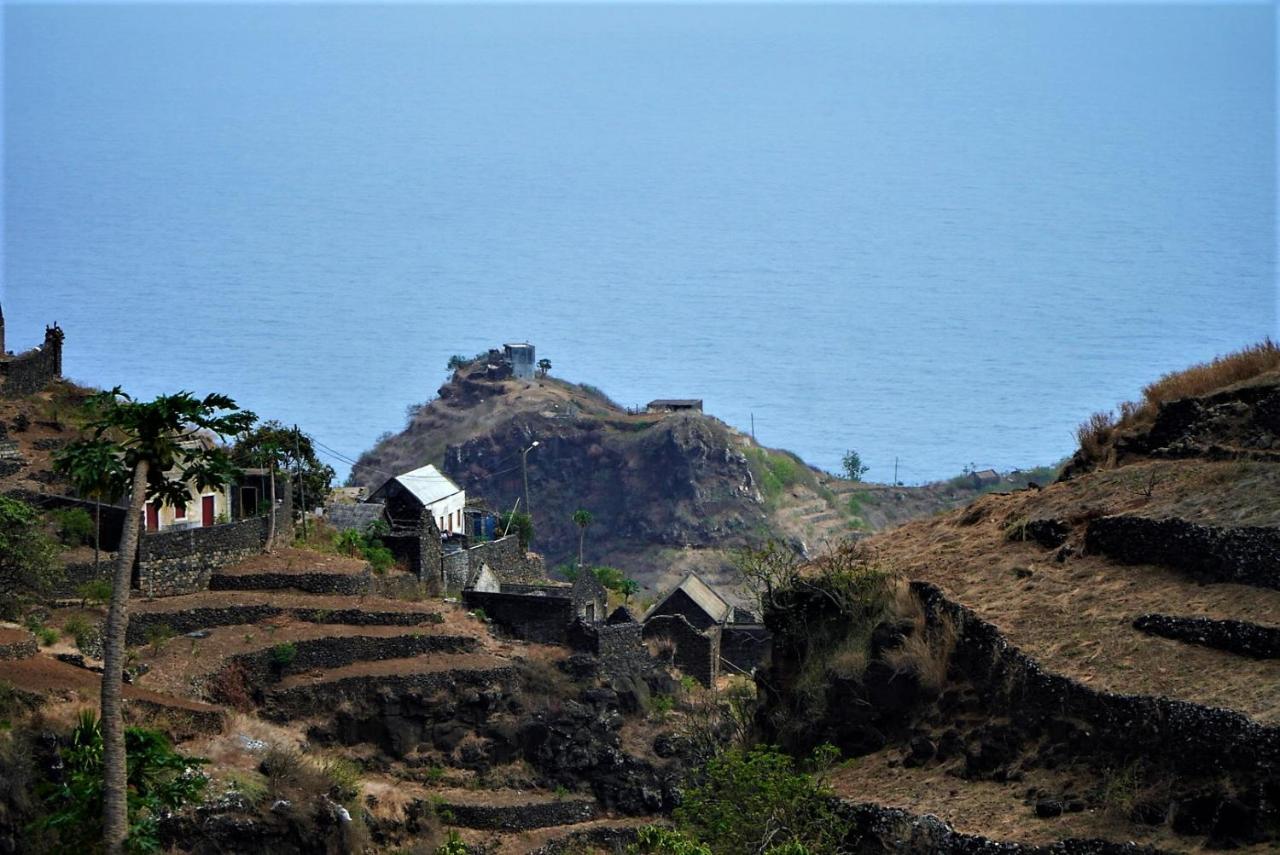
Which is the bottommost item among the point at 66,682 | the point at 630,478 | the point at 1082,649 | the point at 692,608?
the point at 1082,649

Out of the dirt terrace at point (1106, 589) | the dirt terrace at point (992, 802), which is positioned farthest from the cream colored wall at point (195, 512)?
the dirt terrace at point (992, 802)

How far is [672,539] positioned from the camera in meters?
126

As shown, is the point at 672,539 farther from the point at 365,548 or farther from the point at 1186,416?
the point at 1186,416

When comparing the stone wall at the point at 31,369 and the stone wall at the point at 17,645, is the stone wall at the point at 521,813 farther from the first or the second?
the stone wall at the point at 31,369

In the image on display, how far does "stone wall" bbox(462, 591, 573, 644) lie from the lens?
61.8 metres

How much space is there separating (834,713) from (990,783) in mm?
3935

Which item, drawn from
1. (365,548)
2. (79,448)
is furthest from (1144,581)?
(365,548)

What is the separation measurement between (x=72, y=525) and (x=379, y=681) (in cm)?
751

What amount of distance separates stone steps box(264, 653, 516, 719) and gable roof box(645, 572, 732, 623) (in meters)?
12.6

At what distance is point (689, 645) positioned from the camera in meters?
66.1

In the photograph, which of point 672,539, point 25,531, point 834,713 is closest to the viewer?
point 834,713

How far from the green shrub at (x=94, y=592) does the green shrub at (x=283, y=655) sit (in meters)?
3.74

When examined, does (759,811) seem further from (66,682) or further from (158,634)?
(158,634)

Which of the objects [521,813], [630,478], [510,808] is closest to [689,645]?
[521,813]
